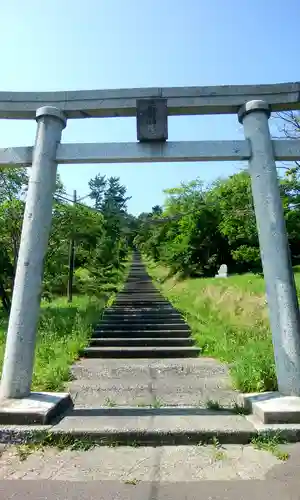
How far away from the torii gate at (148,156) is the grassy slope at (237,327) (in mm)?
905

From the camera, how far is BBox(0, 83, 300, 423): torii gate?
12.9 ft

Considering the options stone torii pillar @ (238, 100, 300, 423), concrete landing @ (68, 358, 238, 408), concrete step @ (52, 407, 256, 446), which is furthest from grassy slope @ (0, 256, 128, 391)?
stone torii pillar @ (238, 100, 300, 423)

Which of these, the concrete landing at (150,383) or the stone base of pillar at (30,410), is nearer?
the stone base of pillar at (30,410)

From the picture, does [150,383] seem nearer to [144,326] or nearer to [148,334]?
[148,334]

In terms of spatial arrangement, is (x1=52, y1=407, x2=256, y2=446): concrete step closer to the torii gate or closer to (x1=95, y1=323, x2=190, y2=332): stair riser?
the torii gate

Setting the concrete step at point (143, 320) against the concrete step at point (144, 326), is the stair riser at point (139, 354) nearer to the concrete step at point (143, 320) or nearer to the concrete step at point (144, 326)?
the concrete step at point (144, 326)

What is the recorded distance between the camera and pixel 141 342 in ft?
28.0

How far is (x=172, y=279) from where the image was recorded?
83.9 ft

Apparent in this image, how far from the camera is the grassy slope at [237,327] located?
15.7ft

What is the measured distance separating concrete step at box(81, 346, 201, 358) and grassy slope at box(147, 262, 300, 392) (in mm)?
347

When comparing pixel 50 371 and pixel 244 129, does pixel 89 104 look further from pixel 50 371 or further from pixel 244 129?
pixel 50 371

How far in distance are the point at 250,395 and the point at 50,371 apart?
268cm

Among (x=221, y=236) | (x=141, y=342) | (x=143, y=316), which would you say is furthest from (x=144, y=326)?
(x=221, y=236)

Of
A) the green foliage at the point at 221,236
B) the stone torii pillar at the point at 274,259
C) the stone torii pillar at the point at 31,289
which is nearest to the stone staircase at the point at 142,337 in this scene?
the stone torii pillar at the point at 31,289
